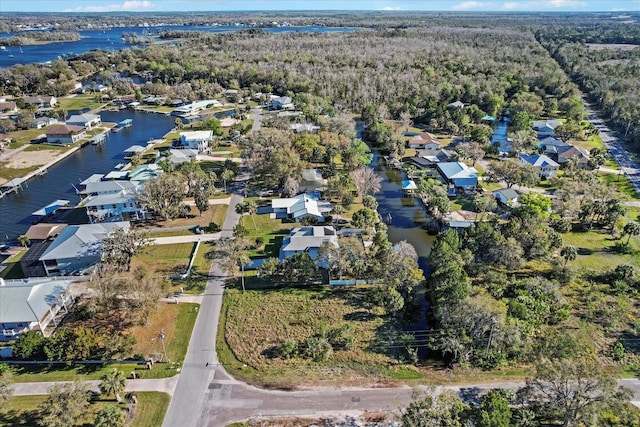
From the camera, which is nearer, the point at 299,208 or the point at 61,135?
the point at 299,208

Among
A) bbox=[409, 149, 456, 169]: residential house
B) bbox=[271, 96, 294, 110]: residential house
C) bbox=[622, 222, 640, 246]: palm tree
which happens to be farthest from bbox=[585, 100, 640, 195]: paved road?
bbox=[271, 96, 294, 110]: residential house

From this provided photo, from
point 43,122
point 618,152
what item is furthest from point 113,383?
point 43,122

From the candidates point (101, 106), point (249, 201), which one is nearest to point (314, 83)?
point (101, 106)

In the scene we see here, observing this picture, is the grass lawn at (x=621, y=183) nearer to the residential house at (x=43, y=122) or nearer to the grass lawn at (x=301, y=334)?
the grass lawn at (x=301, y=334)

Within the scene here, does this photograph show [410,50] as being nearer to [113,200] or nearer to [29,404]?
[113,200]

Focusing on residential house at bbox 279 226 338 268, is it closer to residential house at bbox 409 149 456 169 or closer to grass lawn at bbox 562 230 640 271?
grass lawn at bbox 562 230 640 271

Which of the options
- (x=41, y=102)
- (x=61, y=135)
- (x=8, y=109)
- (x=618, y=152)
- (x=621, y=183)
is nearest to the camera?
(x=621, y=183)

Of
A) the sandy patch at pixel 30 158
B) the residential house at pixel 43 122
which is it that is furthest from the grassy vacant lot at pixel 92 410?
the residential house at pixel 43 122

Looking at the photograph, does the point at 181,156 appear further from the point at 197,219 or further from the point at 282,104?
the point at 282,104
